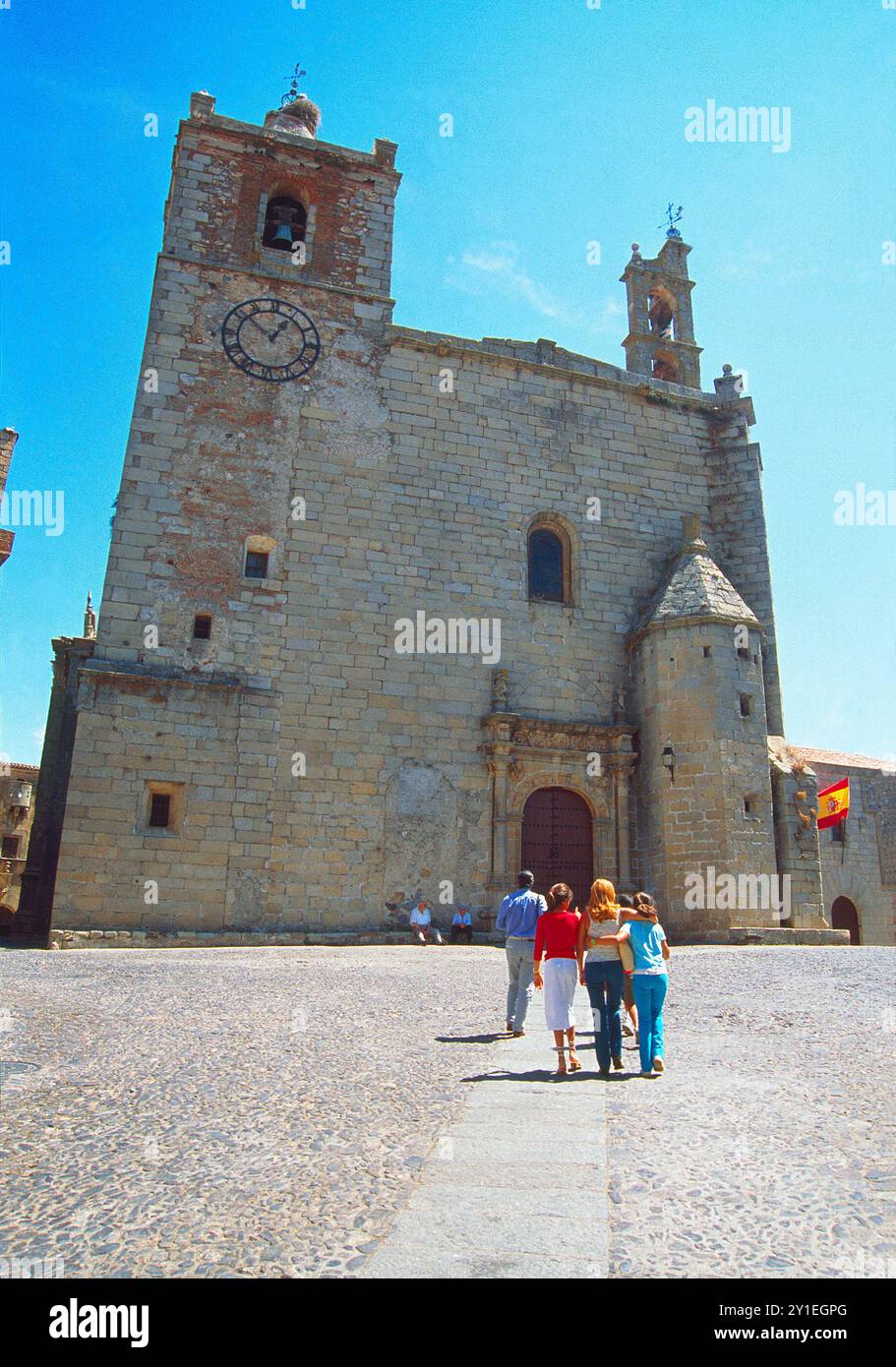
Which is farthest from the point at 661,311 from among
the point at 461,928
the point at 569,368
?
the point at 461,928

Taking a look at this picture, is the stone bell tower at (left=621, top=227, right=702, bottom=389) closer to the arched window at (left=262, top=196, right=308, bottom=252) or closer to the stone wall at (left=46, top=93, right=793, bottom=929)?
the stone wall at (left=46, top=93, right=793, bottom=929)

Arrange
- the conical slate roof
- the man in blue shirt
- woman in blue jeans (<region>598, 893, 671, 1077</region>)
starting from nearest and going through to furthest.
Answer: woman in blue jeans (<region>598, 893, 671, 1077</region>)
the man in blue shirt
the conical slate roof

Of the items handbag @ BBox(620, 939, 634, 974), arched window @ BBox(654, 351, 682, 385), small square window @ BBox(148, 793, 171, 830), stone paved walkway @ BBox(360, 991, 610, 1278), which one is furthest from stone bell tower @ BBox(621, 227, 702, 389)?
stone paved walkway @ BBox(360, 991, 610, 1278)

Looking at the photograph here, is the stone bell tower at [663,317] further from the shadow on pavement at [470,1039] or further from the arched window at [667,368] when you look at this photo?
the shadow on pavement at [470,1039]

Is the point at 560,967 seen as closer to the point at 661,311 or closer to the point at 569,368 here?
the point at 569,368

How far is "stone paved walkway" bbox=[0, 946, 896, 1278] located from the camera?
282 cm

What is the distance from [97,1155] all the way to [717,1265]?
249 centimetres

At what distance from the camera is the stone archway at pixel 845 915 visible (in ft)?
81.8

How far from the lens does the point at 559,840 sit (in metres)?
16.2

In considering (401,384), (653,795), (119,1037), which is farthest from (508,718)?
(119,1037)

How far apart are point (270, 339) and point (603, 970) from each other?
1407 centimetres

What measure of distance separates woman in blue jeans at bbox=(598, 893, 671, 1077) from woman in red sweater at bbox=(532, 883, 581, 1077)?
0.31 m

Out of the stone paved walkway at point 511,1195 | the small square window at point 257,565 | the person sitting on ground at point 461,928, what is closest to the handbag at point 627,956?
the stone paved walkway at point 511,1195

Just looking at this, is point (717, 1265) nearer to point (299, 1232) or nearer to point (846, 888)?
point (299, 1232)
